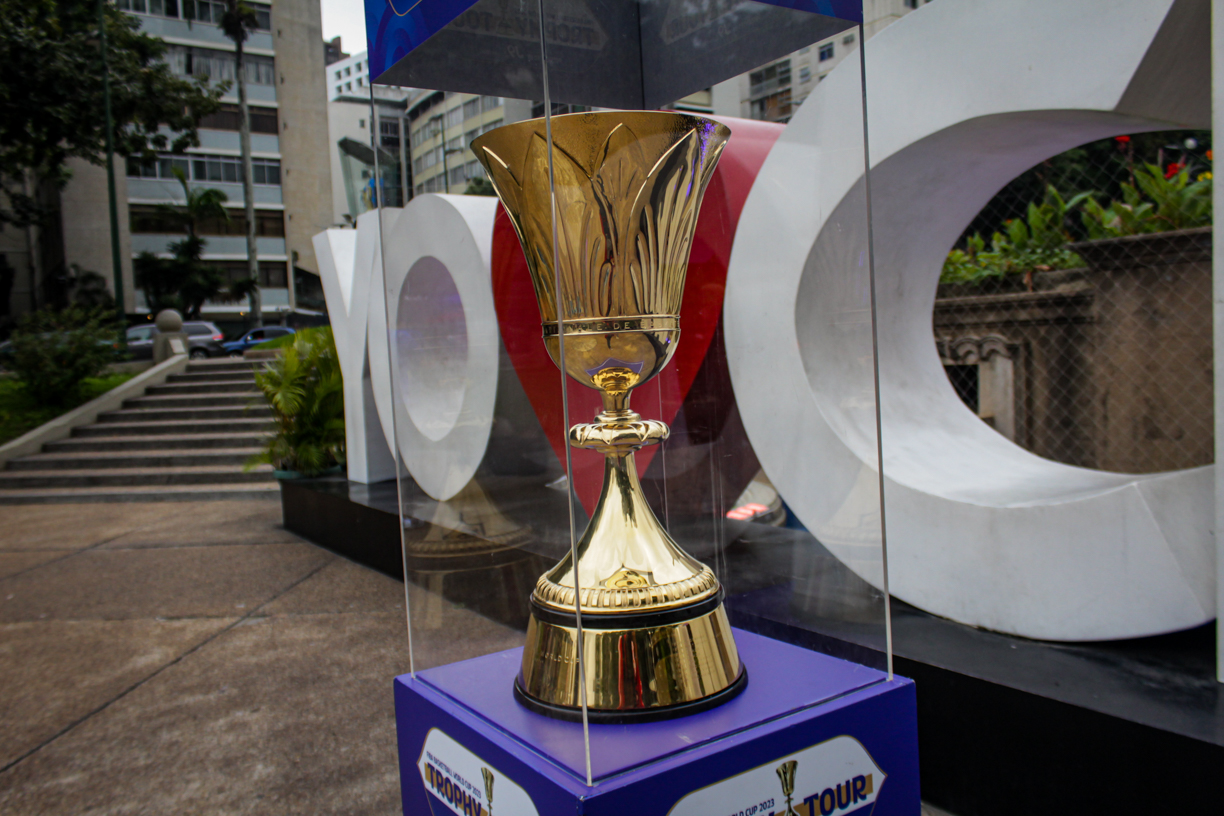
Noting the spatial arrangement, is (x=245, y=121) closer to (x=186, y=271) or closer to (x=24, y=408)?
(x=186, y=271)

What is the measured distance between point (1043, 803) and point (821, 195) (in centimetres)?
161

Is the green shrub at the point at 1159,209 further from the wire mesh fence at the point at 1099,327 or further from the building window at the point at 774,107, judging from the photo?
the building window at the point at 774,107

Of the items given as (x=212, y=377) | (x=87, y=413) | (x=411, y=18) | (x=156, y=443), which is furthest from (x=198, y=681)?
(x=212, y=377)

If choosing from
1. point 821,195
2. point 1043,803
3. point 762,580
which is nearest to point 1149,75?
point 821,195

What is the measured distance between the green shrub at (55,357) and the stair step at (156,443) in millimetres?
1261

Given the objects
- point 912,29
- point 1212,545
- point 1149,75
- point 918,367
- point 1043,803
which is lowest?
point 1043,803

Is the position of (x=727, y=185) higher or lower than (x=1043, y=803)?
higher

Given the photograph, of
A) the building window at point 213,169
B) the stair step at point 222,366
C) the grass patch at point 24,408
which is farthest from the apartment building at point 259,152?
the grass patch at point 24,408

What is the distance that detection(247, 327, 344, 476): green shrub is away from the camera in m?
7.50

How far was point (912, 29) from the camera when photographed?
2645 millimetres

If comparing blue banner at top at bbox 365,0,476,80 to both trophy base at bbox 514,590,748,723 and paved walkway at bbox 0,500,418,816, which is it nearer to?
trophy base at bbox 514,590,748,723

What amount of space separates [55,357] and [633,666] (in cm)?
1380

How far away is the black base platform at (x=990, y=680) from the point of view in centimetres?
189

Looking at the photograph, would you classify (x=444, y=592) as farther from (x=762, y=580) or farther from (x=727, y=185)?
(x=727, y=185)
